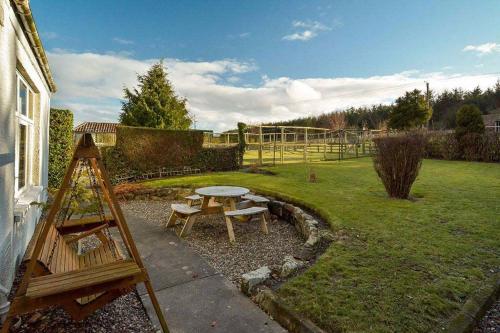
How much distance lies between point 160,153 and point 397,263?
420 inches

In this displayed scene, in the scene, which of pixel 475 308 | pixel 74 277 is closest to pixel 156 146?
pixel 74 277

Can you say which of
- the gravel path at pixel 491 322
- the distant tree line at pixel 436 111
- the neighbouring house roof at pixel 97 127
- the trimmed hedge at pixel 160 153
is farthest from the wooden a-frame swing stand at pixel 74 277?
the neighbouring house roof at pixel 97 127

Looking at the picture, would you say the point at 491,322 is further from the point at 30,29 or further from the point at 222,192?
the point at 30,29

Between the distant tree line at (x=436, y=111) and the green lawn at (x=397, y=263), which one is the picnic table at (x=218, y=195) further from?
the distant tree line at (x=436, y=111)

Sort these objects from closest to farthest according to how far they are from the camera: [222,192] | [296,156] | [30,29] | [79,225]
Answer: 1. [30,29]
2. [79,225]
3. [222,192]
4. [296,156]

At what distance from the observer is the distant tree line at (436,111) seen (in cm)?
3578

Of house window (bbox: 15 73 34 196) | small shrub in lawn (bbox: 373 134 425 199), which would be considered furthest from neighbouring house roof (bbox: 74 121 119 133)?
small shrub in lawn (bbox: 373 134 425 199)

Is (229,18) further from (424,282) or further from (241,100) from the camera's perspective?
(241,100)

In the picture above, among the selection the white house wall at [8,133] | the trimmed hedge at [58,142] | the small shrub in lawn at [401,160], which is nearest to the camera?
the white house wall at [8,133]

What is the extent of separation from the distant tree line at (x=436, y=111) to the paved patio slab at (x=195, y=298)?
30.8 m

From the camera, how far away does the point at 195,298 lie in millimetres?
2865

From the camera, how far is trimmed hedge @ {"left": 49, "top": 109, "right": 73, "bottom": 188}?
885 cm

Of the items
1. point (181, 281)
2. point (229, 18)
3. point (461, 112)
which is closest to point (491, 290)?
point (181, 281)

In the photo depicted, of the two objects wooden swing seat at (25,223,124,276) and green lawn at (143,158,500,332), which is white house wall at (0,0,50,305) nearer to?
wooden swing seat at (25,223,124,276)
